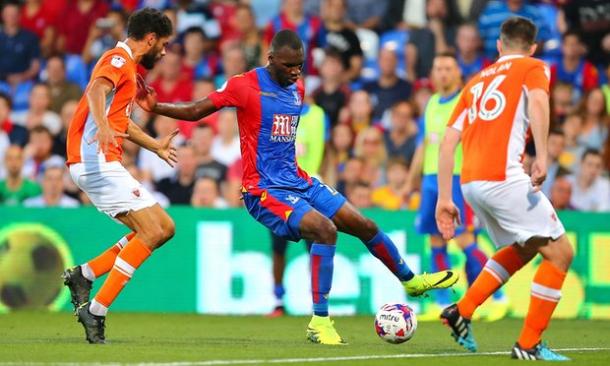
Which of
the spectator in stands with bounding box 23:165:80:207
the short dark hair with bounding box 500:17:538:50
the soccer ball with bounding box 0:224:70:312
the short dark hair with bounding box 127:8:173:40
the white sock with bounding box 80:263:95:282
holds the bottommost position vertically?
the soccer ball with bounding box 0:224:70:312

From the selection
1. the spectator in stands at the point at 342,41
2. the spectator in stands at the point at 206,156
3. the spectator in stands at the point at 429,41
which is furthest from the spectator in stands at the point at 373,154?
the spectator in stands at the point at 206,156

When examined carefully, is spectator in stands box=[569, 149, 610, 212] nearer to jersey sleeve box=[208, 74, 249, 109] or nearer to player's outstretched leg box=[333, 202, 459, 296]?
player's outstretched leg box=[333, 202, 459, 296]

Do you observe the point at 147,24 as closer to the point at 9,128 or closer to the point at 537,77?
the point at 537,77

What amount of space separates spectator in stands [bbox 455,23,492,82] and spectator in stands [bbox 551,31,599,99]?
95 centimetres

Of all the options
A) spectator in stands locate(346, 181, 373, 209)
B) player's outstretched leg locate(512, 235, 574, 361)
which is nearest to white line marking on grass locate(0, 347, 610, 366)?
player's outstretched leg locate(512, 235, 574, 361)

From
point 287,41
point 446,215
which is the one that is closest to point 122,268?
point 287,41

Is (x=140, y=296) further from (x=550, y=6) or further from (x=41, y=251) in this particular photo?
(x=550, y=6)

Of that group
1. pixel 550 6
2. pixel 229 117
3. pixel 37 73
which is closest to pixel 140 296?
pixel 229 117

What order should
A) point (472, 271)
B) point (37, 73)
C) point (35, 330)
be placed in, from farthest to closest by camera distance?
point (37, 73) < point (472, 271) < point (35, 330)

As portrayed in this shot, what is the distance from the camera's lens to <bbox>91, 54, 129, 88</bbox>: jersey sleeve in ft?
29.6

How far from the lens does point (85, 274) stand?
9.80 meters

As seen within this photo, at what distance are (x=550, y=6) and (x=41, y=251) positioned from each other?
305 inches

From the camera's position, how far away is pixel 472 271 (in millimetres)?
12891

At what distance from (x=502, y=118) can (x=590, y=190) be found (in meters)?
7.12
